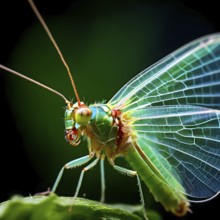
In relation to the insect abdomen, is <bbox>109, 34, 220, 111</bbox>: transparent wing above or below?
above

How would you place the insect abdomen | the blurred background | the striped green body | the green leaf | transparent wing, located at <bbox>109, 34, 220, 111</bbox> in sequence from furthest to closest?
the blurred background < the insect abdomen < the striped green body < transparent wing, located at <bbox>109, 34, 220, 111</bbox> < the green leaf

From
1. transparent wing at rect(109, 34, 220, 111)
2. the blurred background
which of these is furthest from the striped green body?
the blurred background

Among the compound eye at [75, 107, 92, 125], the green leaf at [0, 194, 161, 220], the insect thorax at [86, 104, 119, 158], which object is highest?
the compound eye at [75, 107, 92, 125]

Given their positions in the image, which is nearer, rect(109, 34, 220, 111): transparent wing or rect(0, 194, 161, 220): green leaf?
rect(0, 194, 161, 220): green leaf

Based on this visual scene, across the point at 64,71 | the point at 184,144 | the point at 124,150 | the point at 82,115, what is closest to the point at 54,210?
the point at 82,115

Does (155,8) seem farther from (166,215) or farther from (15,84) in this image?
(166,215)

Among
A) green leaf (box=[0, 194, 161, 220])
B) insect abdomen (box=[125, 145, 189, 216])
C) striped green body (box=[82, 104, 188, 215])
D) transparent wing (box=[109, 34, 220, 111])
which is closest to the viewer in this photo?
green leaf (box=[0, 194, 161, 220])

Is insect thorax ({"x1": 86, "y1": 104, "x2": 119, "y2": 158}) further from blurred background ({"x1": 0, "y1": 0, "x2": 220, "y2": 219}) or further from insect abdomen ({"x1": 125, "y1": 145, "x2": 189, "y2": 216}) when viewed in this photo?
blurred background ({"x1": 0, "y1": 0, "x2": 220, "y2": 219})
